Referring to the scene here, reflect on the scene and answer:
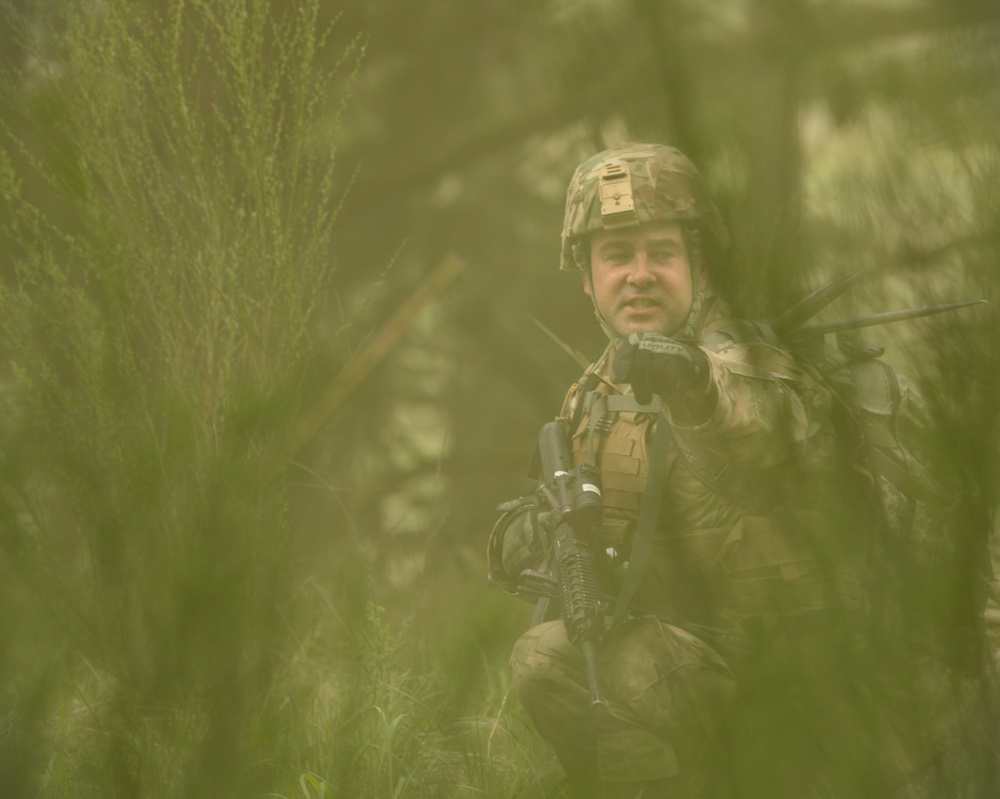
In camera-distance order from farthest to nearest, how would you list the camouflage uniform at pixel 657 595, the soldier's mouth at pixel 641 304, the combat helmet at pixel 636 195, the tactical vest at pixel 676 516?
1. the soldier's mouth at pixel 641 304
2. the tactical vest at pixel 676 516
3. the camouflage uniform at pixel 657 595
4. the combat helmet at pixel 636 195

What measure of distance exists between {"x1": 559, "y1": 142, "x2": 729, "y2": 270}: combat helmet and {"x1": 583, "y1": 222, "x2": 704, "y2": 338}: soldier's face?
Answer: 3 cm

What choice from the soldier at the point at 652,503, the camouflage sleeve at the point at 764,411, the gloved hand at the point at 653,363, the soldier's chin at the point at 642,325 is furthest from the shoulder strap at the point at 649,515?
the gloved hand at the point at 653,363

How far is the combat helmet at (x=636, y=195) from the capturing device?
0.96 metres

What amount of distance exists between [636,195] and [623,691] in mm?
864

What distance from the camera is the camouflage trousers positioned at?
1.90m

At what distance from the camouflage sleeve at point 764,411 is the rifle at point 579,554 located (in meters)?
0.33

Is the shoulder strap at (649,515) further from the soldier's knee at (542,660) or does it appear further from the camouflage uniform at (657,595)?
the soldier's knee at (542,660)

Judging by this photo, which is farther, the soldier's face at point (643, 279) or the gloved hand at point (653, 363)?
the soldier's face at point (643, 279)

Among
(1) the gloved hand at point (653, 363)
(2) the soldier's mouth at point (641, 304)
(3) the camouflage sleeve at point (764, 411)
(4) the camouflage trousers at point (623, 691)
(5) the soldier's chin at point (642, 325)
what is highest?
(2) the soldier's mouth at point (641, 304)

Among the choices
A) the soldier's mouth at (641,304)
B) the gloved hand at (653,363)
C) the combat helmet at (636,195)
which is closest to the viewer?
the combat helmet at (636,195)

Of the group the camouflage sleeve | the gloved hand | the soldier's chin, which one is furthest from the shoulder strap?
the gloved hand

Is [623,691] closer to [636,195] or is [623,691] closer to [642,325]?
[642,325]

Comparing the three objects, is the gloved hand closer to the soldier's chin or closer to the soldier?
the soldier

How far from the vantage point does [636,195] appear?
183 centimetres
